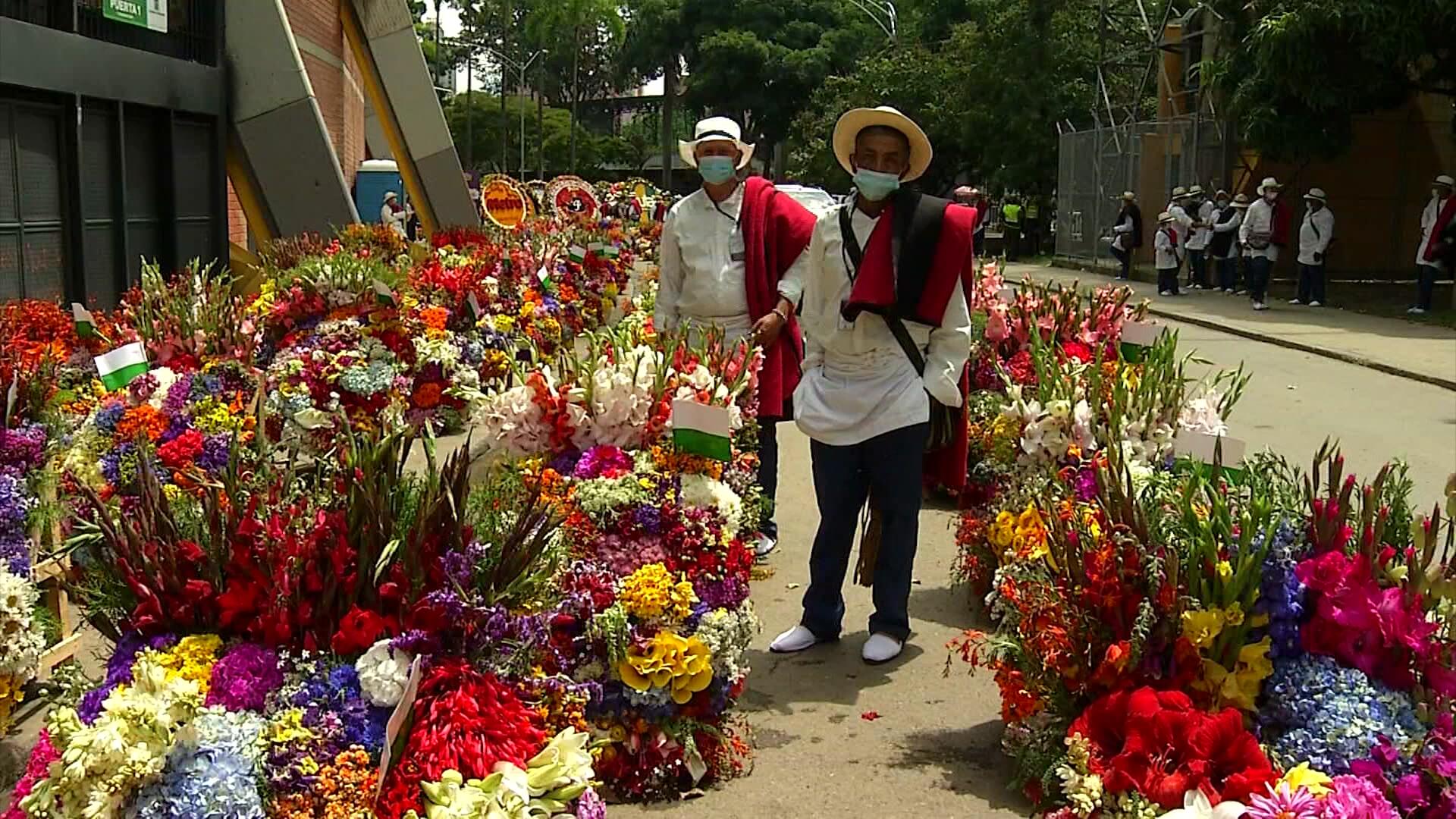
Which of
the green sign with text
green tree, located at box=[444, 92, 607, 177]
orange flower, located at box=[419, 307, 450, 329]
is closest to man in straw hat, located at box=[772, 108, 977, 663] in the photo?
orange flower, located at box=[419, 307, 450, 329]

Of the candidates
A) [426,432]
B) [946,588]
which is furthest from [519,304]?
[426,432]

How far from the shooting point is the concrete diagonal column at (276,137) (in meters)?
13.0

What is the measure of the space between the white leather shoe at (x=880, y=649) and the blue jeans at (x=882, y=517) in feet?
0.09

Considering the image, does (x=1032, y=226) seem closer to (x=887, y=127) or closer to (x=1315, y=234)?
(x=1315, y=234)

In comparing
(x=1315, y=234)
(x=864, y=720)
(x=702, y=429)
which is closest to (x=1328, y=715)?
(x=864, y=720)

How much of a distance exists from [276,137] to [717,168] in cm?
924

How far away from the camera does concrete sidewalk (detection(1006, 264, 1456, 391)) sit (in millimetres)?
13430

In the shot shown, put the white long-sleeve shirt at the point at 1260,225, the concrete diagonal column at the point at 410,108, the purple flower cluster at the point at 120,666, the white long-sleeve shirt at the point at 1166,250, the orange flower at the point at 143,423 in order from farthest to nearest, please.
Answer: the white long-sleeve shirt at the point at 1166,250 < the concrete diagonal column at the point at 410,108 < the white long-sleeve shirt at the point at 1260,225 < the orange flower at the point at 143,423 < the purple flower cluster at the point at 120,666

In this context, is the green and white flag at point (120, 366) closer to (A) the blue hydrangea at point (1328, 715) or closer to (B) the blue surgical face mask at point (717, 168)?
(B) the blue surgical face mask at point (717, 168)

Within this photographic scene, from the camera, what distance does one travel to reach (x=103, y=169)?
10773 mm

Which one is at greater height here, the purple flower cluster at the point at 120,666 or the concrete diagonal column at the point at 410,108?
the concrete diagonal column at the point at 410,108

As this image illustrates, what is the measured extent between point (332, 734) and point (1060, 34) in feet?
112

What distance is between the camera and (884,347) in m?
4.73

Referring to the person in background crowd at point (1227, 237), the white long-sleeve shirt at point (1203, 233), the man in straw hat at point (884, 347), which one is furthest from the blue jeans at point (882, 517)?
the white long-sleeve shirt at point (1203, 233)
